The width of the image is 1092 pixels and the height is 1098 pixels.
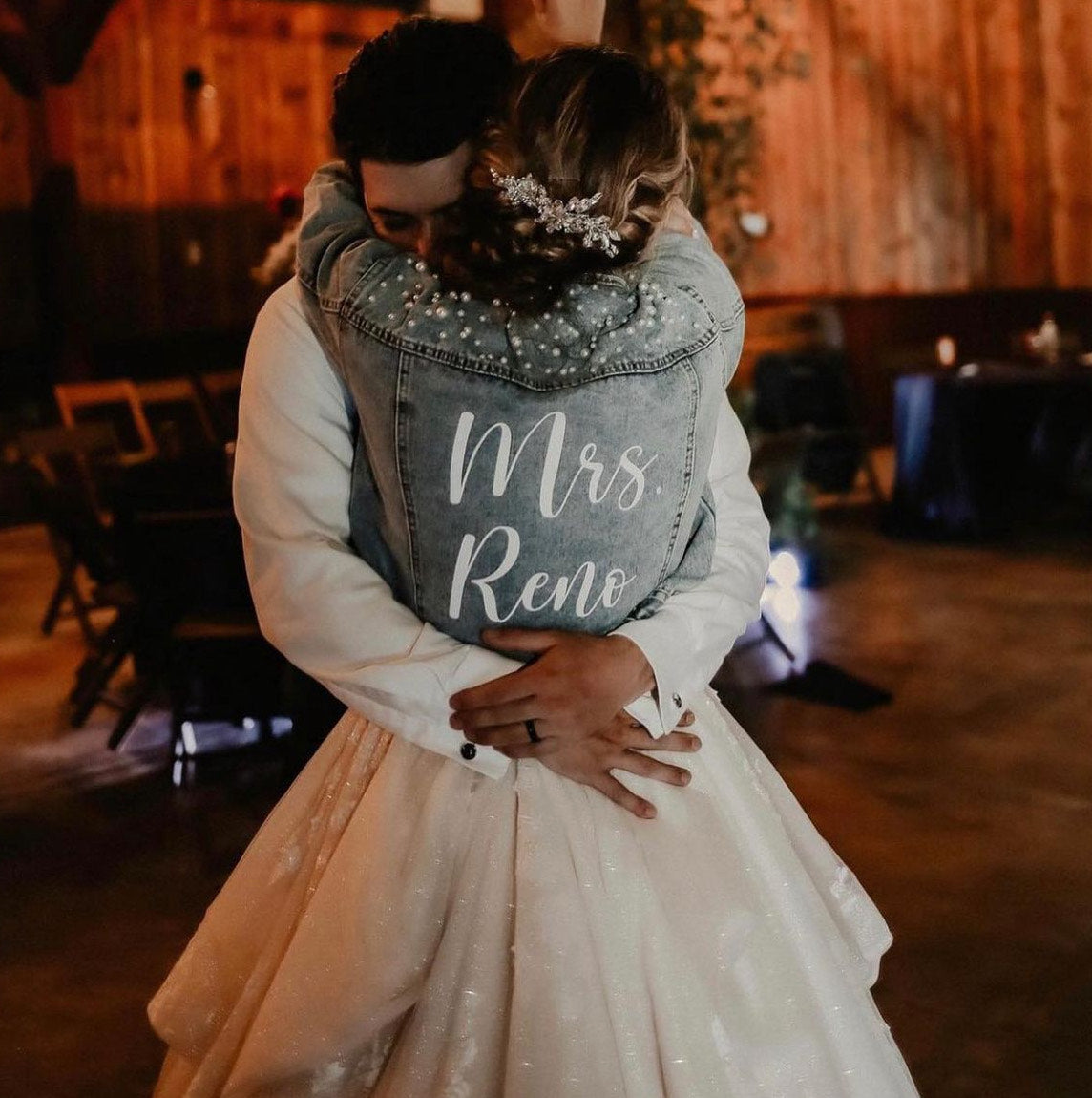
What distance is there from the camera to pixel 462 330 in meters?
1.10

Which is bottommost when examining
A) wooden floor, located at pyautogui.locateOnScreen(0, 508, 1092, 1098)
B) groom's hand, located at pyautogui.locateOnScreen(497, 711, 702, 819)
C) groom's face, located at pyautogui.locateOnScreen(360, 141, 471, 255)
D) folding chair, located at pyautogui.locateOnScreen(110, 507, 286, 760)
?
wooden floor, located at pyautogui.locateOnScreen(0, 508, 1092, 1098)

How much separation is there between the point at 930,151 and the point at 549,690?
9.15 m

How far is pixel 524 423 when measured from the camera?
1.10m

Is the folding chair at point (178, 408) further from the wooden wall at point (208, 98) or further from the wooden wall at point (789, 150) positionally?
the wooden wall at point (208, 98)

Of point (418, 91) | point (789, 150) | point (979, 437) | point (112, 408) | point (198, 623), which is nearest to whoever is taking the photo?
point (418, 91)

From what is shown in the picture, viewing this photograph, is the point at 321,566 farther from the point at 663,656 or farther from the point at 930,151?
the point at 930,151

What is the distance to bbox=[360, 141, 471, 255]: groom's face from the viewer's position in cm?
117

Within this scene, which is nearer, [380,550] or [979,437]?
[380,550]

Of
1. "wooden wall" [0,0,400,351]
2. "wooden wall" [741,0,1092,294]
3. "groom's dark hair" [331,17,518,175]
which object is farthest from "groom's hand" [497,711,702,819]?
"wooden wall" [741,0,1092,294]

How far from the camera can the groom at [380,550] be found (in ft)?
3.84

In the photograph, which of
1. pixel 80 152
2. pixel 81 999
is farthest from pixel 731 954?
pixel 80 152

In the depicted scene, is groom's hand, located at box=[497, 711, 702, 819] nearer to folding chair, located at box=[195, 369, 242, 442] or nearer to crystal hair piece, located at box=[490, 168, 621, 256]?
crystal hair piece, located at box=[490, 168, 621, 256]

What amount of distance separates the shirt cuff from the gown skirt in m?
0.06

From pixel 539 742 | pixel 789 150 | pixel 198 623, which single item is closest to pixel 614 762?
pixel 539 742
